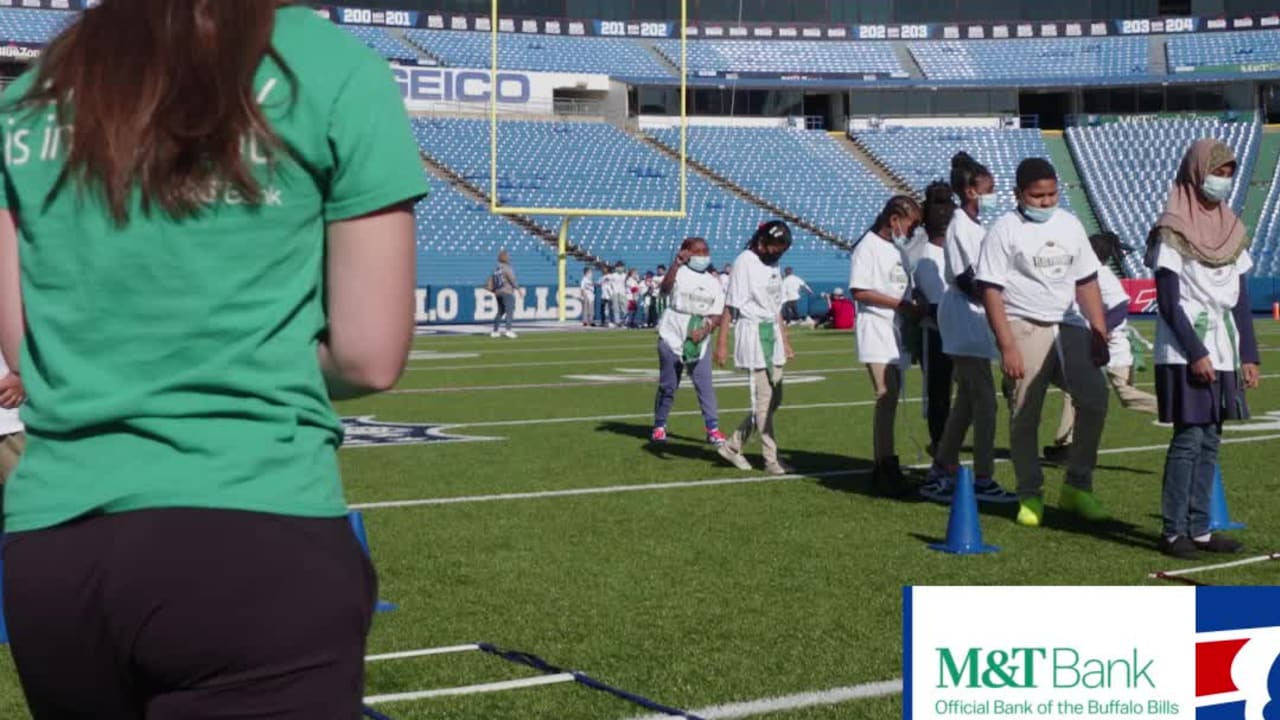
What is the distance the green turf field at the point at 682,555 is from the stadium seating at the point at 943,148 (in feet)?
135

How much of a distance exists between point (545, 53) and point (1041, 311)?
52734mm

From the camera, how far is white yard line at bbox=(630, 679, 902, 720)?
5.14m

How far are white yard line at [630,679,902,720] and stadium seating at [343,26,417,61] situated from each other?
52803mm

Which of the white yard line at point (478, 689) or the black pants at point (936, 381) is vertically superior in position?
the black pants at point (936, 381)

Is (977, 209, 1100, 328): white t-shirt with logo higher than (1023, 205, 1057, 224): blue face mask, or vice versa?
(1023, 205, 1057, 224): blue face mask

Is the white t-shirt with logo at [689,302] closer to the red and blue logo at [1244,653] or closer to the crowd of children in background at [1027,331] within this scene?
the crowd of children in background at [1027,331]

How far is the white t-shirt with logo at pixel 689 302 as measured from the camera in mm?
13336

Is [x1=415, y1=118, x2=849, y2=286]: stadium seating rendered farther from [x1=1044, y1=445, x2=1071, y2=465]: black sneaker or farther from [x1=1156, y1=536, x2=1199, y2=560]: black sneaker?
[x1=1156, y1=536, x2=1199, y2=560]: black sneaker

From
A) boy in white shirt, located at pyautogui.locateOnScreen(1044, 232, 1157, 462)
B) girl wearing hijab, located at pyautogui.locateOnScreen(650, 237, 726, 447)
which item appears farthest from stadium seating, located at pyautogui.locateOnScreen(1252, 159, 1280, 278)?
girl wearing hijab, located at pyautogui.locateOnScreen(650, 237, 726, 447)

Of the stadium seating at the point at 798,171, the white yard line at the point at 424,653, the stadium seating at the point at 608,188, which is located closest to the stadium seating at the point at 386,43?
the stadium seating at the point at 608,188

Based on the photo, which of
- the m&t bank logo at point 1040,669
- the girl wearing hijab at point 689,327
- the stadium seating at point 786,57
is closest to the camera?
the m&t bank logo at point 1040,669

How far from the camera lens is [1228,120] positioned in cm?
5734

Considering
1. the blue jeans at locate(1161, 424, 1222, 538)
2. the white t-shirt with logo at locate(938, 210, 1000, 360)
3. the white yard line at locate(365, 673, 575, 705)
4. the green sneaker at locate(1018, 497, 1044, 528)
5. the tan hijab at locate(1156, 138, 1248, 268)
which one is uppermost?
the tan hijab at locate(1156, 138, 1248, 268)

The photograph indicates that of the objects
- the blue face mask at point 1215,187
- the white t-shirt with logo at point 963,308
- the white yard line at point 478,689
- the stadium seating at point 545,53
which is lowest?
the white yard line at point 478,689
